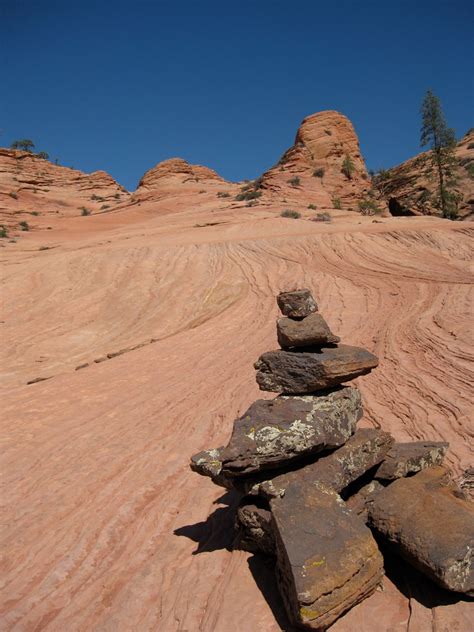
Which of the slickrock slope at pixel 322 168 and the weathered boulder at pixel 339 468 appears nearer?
the weathered boulder at pixel 339 468

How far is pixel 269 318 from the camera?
1361cm

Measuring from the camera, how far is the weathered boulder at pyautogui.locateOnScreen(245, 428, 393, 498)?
4.20 meters

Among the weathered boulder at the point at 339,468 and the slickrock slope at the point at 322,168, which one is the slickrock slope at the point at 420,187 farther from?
the weathered boulder at the point at 339,468

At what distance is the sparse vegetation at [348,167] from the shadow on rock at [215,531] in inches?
1512

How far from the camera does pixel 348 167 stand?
39.9m

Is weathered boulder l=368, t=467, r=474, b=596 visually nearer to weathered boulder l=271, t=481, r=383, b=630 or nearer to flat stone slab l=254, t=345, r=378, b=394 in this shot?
weathered boulder l=271, t=481, r=383, b=630

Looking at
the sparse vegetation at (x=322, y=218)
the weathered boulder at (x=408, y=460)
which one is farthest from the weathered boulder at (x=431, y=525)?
the sparse vegetation at (x=322, y=218)

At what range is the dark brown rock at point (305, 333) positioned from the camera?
4.93m

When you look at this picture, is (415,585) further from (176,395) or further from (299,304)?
(176,395)

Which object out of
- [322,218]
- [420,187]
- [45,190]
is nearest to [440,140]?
[420,187]

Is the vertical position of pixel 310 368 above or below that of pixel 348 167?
below

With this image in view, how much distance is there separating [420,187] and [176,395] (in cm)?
3402

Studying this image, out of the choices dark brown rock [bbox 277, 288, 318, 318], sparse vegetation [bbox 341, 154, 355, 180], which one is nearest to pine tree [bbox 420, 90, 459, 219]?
sparse vegetation [bbox 341, 154, 355, 180]

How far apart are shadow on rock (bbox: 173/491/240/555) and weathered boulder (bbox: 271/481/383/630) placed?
1.01 meters
